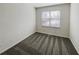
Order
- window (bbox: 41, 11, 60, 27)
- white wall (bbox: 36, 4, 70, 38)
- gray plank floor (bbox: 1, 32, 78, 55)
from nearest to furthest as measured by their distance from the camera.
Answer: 1. gray plank floor (bbox: 1, 32, 78, 55)
2. white wall (bbox: 36, 4, 70, 38)
3. window (bbox: 41, 11, 60, 27)

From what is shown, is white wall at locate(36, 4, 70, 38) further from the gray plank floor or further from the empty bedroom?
the gray plank floor

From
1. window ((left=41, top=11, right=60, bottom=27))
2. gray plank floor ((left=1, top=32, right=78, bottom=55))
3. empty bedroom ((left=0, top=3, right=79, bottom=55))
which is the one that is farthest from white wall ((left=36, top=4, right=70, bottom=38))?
gray plank floor ((left=1, top=32, right=78, bottom=55))

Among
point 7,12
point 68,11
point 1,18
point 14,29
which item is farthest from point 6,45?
point 68,11

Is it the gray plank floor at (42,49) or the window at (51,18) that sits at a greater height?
the window at (51,18)

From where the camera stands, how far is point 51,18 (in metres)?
4.59

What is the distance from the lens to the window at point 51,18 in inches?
168

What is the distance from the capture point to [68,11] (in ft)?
12.2

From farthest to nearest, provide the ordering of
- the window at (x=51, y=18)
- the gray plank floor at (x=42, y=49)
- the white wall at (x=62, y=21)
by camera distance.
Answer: the window at (x=51, y=18) → the white wall at (x=62, y=21) → the gray plank floor at (x=42, y=49)

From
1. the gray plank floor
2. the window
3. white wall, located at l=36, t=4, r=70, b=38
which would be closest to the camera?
the gray plank floor

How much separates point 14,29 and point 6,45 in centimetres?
67

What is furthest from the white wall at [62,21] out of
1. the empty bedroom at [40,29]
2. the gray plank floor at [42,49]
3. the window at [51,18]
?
the gray plank floor at [42,49]

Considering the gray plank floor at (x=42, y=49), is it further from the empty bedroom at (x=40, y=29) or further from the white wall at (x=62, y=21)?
the white wall at (x=62, y=21)

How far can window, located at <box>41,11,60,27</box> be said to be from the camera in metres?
4.28

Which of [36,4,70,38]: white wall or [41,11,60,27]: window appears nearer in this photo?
[36,4,70,38]: white wall
